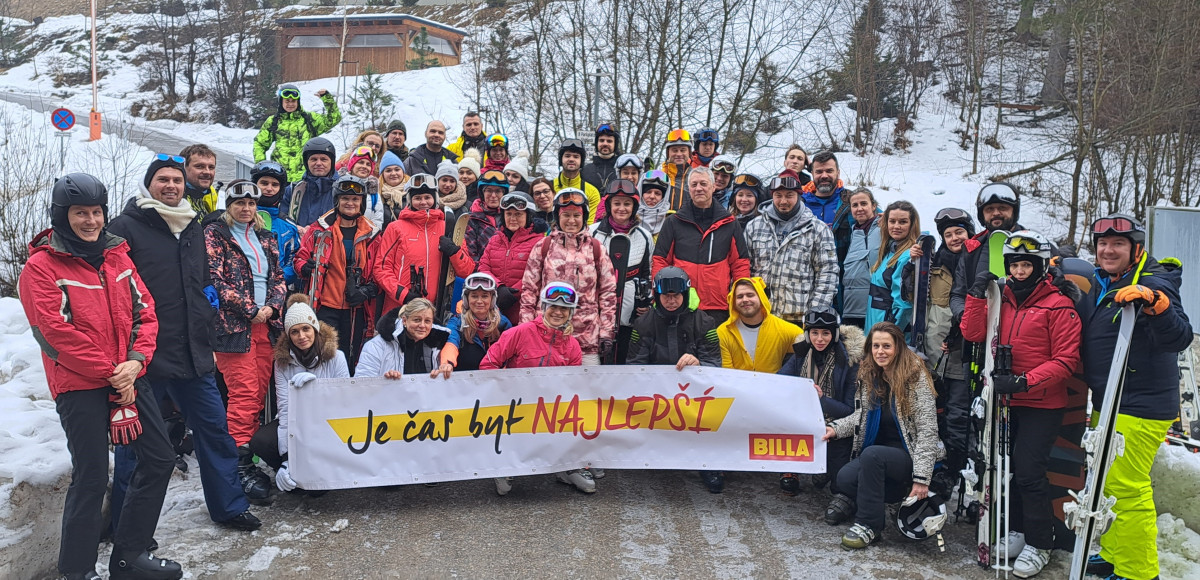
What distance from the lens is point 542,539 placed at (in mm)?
5523

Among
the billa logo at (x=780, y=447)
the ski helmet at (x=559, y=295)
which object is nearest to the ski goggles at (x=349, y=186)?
the ski helmet at (x=559, y=295)

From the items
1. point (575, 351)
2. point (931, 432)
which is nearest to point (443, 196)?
point (575, 351)

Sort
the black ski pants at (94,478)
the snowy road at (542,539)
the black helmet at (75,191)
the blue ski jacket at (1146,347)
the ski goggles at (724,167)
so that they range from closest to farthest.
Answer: the black helmet at (75,191) < the black ski pants at (94,478) < the blue ski jacket at (1146,347) < the snowy road at (542,539) < the ski goggles at (724,167)

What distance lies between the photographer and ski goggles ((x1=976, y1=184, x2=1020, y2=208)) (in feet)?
19.7

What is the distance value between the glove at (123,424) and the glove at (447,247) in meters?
3.04

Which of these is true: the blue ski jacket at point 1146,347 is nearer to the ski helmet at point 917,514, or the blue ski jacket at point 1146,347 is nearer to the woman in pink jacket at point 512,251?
the ski helmet at point 917,514

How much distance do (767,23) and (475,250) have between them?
14.0 metres

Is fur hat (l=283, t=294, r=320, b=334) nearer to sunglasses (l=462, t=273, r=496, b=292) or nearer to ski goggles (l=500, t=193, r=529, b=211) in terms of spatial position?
sunglasses (l=462, t=273, r=496, b=292)

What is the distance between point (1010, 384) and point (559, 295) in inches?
120

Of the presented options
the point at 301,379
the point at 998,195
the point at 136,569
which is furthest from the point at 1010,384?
the point at 136,569

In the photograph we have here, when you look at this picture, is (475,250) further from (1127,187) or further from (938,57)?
(938,57)

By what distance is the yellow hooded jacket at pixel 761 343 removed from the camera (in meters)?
6.69

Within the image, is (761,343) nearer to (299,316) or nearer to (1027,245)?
(1027,245)

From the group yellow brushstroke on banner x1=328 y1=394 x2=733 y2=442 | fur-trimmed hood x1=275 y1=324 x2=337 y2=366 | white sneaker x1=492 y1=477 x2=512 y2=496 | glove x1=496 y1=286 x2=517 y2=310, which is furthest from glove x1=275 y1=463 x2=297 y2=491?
glove x1=496 y1=286 x2=517 y2=310
